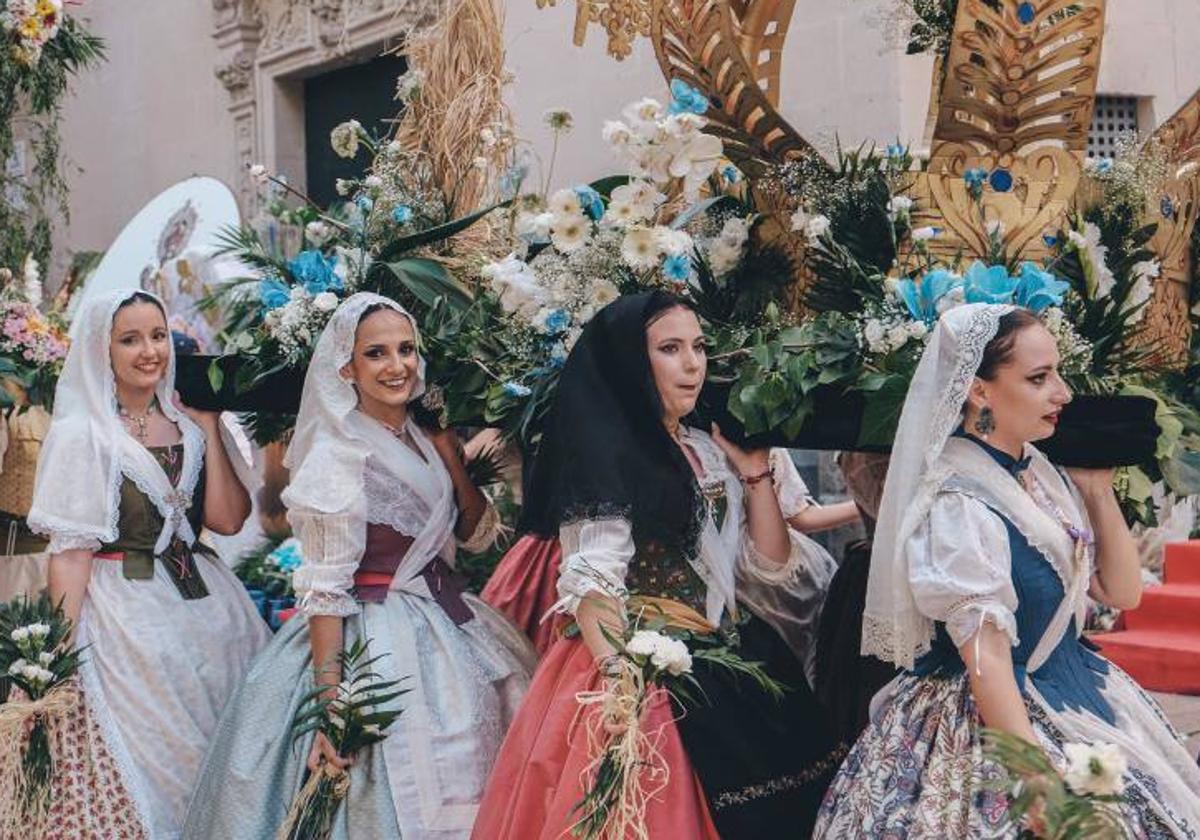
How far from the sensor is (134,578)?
15.8 feet

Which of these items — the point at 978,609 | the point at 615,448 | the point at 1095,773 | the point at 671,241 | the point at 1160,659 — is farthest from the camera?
the point at 1160,659

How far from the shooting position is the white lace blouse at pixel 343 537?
432cm

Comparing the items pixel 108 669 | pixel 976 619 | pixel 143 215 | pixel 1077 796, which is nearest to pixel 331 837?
pixel 108 669

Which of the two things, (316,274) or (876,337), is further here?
(316,274)

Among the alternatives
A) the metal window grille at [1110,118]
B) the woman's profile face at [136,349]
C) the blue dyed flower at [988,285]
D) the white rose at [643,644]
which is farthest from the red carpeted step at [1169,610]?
the woman's profile face at [136,349]

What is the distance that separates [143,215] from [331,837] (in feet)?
19.7

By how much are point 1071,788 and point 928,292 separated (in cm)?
133

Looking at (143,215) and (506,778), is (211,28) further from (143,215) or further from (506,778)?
(506,778)

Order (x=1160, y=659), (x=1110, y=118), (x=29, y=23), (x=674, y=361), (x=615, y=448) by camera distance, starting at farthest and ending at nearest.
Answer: (x=29, y=23), (x=1110, y=118), (x=1160, y=659), (x=674, y=361), (x=615, y=448)

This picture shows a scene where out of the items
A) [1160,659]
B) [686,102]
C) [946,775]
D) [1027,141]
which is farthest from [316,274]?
[1160,659]

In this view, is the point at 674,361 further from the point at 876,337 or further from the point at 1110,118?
the point at 1110,118

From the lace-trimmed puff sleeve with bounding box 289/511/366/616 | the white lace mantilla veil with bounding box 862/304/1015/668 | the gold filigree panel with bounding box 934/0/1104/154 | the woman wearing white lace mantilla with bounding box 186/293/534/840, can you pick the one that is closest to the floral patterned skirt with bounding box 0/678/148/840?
the woman wearing white lace mantilla with bounding box 186/293/534/840

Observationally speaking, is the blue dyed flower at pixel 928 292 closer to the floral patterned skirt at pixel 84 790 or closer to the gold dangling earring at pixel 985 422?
the gold dangling earring at pixel 985 422

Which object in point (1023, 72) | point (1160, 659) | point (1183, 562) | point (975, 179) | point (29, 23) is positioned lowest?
point (1160, 659)
